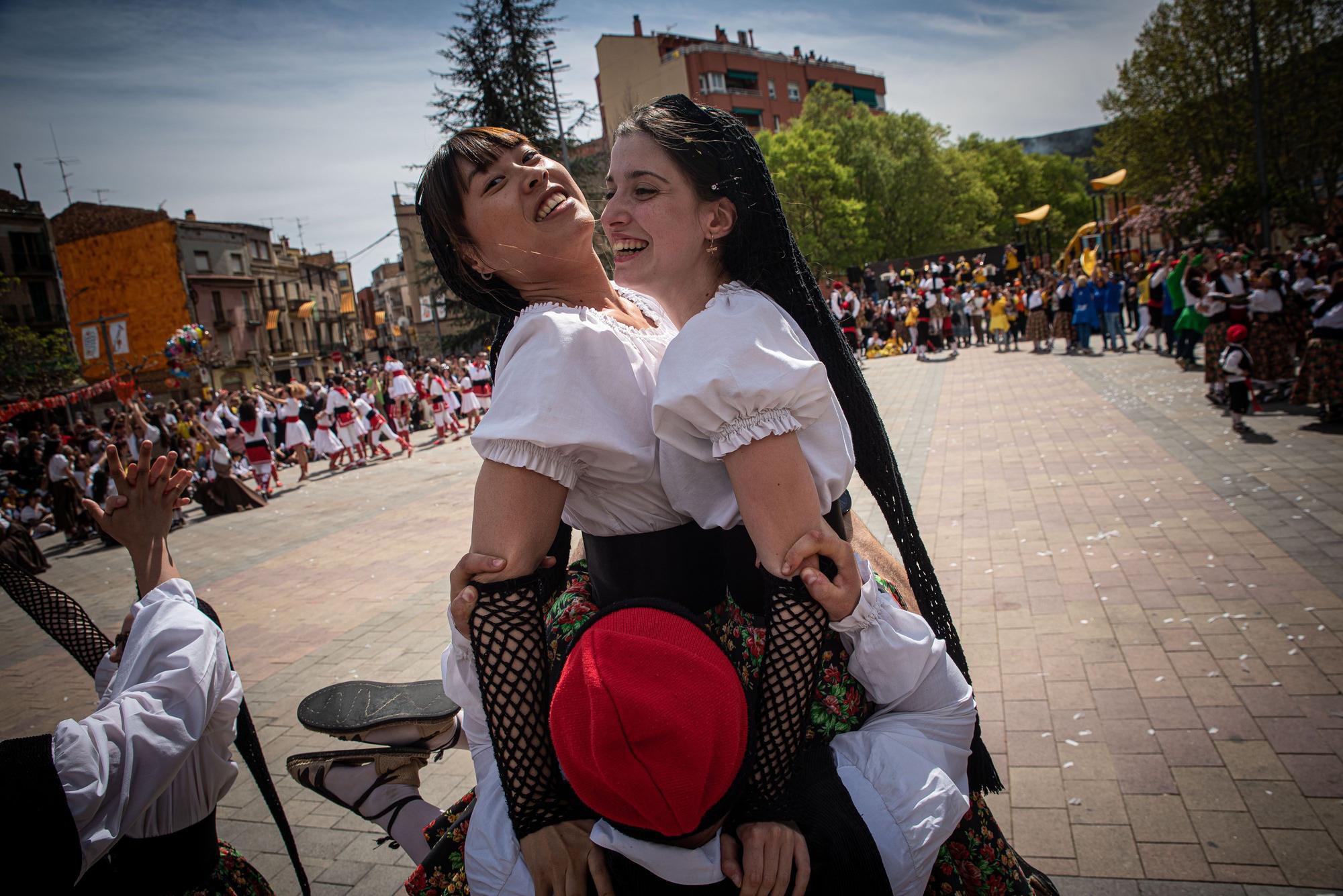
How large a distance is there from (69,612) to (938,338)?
2258 centimetres

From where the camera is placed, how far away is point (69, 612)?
101 inches

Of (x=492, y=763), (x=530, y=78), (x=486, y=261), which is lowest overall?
(x=492, y=763)

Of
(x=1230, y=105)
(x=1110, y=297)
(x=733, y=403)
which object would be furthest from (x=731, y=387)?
(x=1230, y=105)

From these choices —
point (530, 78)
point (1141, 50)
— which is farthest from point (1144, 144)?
point (530, 78)

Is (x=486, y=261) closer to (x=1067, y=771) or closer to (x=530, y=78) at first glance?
(x=1067, y=771)

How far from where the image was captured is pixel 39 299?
46.1 feet

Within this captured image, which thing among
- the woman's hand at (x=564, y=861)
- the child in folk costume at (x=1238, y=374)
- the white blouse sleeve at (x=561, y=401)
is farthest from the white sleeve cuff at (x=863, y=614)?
the child in folk costume at (x=1238, y=374)

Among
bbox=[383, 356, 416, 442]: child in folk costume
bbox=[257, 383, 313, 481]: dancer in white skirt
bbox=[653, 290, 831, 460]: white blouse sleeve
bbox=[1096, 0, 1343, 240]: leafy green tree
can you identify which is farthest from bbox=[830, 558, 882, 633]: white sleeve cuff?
bbox=[1096, 0, 1343, 240]: leafy green tree

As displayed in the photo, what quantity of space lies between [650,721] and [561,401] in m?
0.55

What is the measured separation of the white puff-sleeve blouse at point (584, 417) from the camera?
1308 millimetres

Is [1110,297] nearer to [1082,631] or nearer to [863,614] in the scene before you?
[1082,631]

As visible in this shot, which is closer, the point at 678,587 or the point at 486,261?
the point at 678,587

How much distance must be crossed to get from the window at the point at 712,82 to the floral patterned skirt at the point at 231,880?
55.6m

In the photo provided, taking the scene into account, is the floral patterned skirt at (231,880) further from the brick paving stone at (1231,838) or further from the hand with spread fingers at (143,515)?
the brick paving stone at (1231,838)
